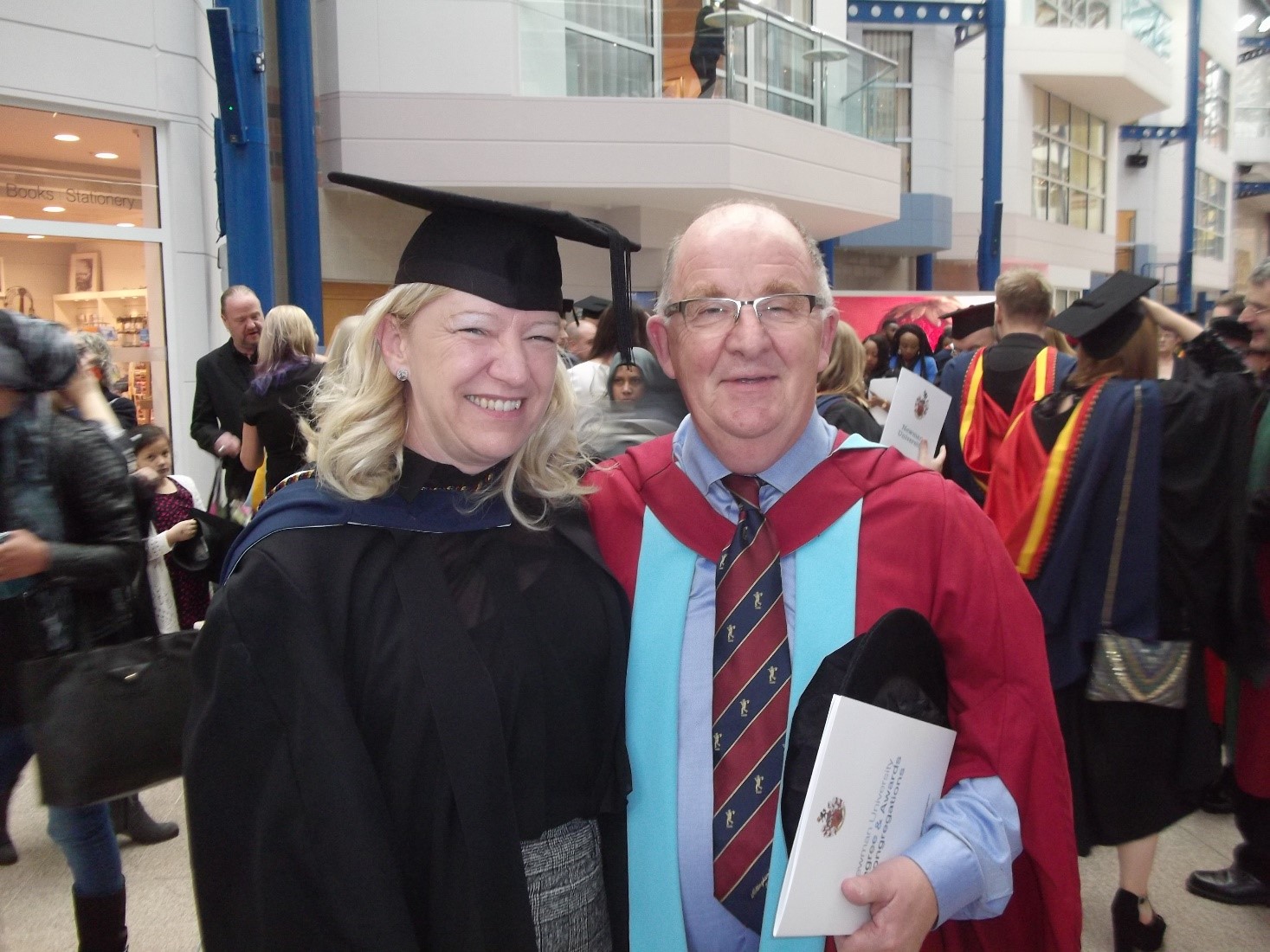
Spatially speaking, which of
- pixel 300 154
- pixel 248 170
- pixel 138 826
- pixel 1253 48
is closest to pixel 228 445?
pixel 138 826

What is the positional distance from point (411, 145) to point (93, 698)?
30.0 feet

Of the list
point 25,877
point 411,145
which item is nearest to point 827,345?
point 25,877

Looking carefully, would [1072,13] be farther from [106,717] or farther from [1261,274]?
[106,717]

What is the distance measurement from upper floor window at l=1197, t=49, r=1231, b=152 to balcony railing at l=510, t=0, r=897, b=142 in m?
22.2

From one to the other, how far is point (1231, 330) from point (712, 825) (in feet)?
11.3

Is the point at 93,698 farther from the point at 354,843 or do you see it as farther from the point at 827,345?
the point at 827,345

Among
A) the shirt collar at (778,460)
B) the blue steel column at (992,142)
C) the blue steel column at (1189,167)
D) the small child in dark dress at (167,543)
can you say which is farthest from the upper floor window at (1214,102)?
the shirt collar at (778,460)

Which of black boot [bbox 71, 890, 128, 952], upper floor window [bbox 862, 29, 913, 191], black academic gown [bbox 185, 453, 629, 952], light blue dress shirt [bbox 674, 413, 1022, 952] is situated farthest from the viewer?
upper floor window [bbox 862, 29, 913, 191]

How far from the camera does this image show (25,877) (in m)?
3.50

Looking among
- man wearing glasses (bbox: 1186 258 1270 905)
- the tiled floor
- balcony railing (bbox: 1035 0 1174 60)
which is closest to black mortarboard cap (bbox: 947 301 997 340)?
man wearing glasses (bbox: 1186 258 1270 905)

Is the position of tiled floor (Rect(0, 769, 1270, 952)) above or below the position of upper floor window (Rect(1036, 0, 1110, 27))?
below

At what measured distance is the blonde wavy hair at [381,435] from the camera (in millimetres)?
1425

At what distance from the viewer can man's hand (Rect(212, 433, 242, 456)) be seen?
16.5 feet

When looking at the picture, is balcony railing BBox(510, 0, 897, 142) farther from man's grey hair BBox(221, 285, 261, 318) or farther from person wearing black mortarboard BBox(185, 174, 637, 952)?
person wearing black mortarboard BBox(185, 174, 637, 952)
